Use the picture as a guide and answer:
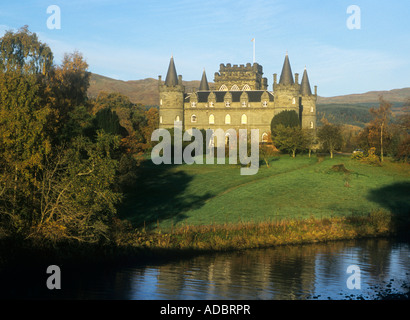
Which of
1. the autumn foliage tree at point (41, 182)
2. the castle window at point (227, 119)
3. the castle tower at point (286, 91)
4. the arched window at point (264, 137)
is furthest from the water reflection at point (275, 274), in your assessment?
the castle window at point (227, 119)

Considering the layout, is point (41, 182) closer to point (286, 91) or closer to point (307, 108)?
point (286, 91)

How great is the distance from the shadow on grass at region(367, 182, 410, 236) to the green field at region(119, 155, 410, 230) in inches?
2.8

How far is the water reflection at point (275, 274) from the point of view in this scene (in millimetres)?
19781

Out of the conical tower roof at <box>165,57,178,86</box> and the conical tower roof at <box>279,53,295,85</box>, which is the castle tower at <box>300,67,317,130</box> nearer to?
the conical tower roof at <box>279,53,295,85</box>

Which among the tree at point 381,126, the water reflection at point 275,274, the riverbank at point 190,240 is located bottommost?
the water reflection at point 275,274

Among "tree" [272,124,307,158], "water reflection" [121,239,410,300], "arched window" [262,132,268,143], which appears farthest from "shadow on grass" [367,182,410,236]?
"arched window" [262,132,268,143]

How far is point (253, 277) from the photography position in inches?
882

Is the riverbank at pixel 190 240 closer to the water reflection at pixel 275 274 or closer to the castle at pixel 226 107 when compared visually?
the water reflection at pixel 275 274

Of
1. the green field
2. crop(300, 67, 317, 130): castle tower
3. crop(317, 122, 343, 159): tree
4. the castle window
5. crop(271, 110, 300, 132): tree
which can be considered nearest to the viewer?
the green field

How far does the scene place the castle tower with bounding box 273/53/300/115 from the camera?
81.6m

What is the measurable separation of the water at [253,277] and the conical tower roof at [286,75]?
55.7m
